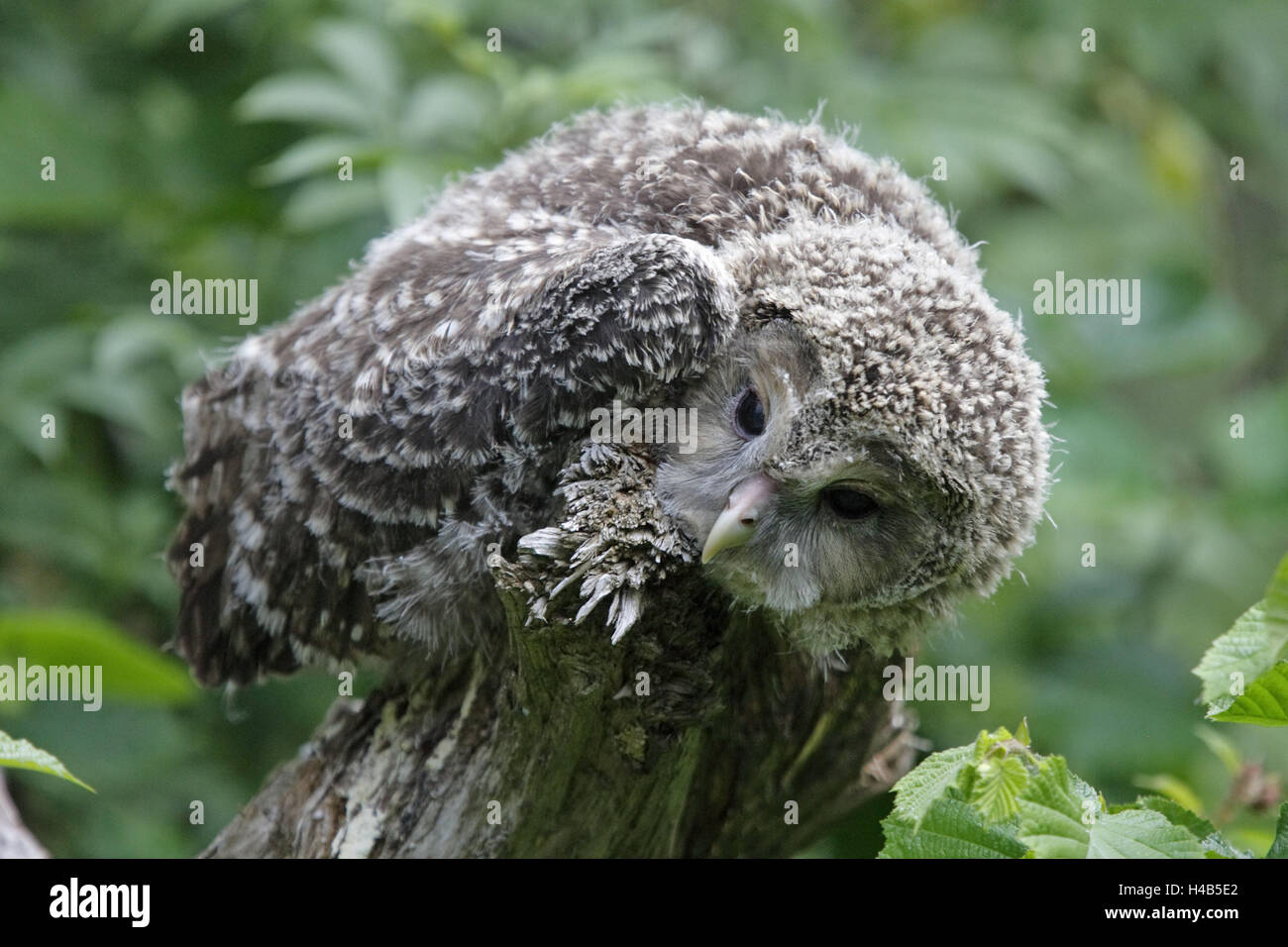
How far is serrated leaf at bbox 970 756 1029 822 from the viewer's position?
85.0 inches

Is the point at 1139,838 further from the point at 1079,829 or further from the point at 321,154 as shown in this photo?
the point at 321,154

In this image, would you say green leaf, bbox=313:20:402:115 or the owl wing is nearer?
the owl wing

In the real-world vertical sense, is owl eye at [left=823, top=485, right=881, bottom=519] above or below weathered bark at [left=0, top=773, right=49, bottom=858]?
above

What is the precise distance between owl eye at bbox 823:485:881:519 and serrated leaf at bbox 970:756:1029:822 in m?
0.87

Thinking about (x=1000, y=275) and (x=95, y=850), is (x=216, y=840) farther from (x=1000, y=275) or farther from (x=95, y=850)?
(x=1000, y=275)

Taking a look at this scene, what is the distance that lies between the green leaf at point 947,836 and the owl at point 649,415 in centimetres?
74

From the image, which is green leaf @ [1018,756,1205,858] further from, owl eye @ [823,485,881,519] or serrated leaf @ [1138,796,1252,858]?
owl eye @ [823,485,881,519]

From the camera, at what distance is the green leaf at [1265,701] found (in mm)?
2312

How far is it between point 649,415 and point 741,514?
16.3 inches

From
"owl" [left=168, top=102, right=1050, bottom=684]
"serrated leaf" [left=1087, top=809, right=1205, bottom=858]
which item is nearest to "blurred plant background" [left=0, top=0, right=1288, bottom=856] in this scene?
"owl" [left=168, top=102, right=1050, bottom=684]

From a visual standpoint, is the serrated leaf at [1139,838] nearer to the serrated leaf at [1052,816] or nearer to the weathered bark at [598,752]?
the serrated leaf at [1052,816]
